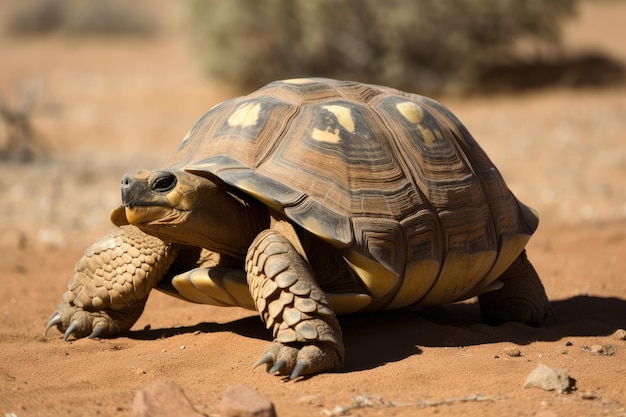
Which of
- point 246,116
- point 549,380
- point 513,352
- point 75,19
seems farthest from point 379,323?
point 75,19

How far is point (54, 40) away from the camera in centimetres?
2662

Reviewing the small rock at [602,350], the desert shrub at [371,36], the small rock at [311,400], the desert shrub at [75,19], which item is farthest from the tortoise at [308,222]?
the desert shrub at [75,19]

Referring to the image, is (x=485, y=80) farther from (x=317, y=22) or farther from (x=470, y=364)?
(x=470, y=364)

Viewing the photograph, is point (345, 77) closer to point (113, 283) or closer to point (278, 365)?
point (113, 283)

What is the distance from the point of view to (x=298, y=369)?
2941 mm

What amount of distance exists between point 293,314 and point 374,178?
78cm

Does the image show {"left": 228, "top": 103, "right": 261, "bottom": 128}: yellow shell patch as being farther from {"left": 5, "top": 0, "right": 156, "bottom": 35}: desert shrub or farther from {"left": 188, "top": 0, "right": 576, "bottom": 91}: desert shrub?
{"left": 5, "top": 0, "right": 156, "bottom": 35}: desert shrub

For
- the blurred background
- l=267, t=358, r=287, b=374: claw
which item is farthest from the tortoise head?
the blurred background

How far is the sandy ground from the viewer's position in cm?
281

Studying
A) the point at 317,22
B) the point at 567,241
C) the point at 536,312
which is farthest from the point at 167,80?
the point at 536,312

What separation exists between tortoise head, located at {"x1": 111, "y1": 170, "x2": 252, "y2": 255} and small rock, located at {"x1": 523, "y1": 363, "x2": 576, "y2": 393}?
4.45ft

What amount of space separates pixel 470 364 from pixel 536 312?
1.13 metres

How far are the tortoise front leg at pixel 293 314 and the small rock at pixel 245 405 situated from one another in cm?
43

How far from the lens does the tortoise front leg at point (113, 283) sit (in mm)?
3607
